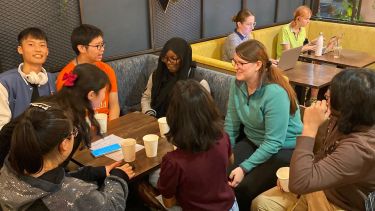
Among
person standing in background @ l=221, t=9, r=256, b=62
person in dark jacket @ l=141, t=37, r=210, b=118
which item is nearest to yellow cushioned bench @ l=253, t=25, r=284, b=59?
person standing in background @ l=221, t=9, r=256, b=62

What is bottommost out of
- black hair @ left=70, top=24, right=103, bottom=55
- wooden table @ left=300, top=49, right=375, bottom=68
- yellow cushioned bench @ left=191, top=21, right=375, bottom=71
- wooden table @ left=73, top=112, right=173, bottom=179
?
wooden table @ left=73, top=112, right=173, bottom=179

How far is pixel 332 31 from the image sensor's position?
505cm

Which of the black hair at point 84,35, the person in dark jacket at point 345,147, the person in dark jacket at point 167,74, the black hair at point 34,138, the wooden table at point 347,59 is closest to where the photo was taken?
the black hair at point 34,138

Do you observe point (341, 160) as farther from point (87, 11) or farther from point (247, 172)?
point (87, 11)

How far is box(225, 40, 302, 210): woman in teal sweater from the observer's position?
80.3 inches

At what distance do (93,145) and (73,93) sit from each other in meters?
0.31

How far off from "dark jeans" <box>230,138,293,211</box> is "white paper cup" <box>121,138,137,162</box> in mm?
688

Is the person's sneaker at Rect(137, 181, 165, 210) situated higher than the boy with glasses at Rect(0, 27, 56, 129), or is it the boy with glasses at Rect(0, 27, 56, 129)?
the boy with glasses at Rect(0, 27, 56, 129)

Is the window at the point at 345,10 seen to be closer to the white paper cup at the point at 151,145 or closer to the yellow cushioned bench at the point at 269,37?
the yellow cushioned bench at the point at 269,37

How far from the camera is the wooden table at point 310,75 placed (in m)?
3.02

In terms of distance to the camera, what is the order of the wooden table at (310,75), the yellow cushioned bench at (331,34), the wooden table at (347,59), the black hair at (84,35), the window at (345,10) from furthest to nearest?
the window at (345,10) < the yellow cushioned bench at (331,34) < the wooden table at (347,59) < the wooden table at (310,75) < the black hair at (84,35)

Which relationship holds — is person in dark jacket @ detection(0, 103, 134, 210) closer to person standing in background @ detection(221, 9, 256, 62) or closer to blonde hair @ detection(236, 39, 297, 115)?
blonde hair @ detection(236, 39, 297, 115)

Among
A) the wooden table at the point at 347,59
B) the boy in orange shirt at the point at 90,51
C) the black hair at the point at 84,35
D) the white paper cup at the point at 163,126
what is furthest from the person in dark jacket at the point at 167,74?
the wooden table at the point at 347,59

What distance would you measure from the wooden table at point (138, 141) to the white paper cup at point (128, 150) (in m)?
0.03
